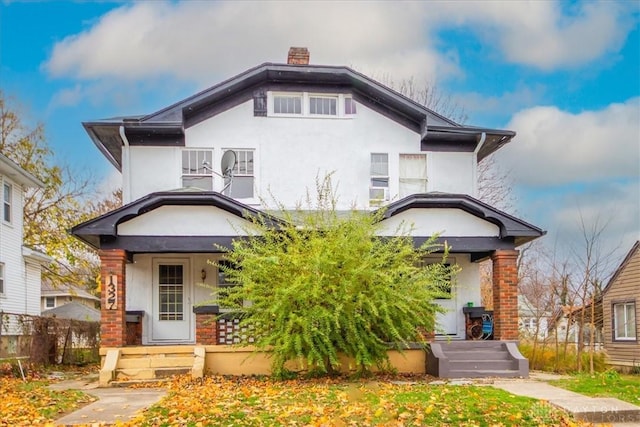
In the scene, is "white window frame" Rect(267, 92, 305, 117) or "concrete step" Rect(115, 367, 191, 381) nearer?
"concrete step" Rect(115, 367, 191, 381)

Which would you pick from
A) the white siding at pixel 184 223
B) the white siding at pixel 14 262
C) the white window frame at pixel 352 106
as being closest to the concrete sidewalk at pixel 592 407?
the white siding at pixel 184 223

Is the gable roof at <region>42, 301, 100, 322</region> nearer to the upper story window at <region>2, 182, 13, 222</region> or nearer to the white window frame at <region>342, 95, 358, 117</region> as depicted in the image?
the upper story window at <region>2, 182, 13, 222</region>

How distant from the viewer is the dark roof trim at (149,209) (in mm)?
14102

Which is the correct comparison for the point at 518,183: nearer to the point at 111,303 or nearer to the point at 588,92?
the point at 588,92

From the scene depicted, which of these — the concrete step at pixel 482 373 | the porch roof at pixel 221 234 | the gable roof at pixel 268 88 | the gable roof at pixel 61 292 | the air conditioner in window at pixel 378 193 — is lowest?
the concrete step at pixel 482 373

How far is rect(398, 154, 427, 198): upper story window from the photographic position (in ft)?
57.0

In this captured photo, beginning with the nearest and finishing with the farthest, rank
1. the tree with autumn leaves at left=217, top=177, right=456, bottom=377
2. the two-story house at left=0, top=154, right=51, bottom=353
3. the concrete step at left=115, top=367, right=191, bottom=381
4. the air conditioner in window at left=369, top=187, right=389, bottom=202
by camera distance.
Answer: the tree with autumn leaves at left=217, top=177, right=456, bottom=377, the concrete step at left=115, top=367, right=191, bottom=381, the air conditioner in window at left=369, top=187, right=389, bottom=202, the two-story house at left=0, top=154, right=51, bottom=353

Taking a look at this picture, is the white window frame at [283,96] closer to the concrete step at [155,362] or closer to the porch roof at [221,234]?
the porch roof at [221,234]

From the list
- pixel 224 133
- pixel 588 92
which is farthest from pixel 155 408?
pixel 588 92

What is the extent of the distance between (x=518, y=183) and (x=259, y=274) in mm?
21435

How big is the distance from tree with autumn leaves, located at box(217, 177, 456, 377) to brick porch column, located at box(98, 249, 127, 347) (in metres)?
2.70

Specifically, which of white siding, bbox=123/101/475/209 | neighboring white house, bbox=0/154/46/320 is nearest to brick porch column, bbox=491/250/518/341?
white siding, bbox=123/101/475/209

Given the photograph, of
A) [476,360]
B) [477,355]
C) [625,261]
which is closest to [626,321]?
[625,261]

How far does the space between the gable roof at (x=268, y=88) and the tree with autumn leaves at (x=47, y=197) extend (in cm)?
1348
